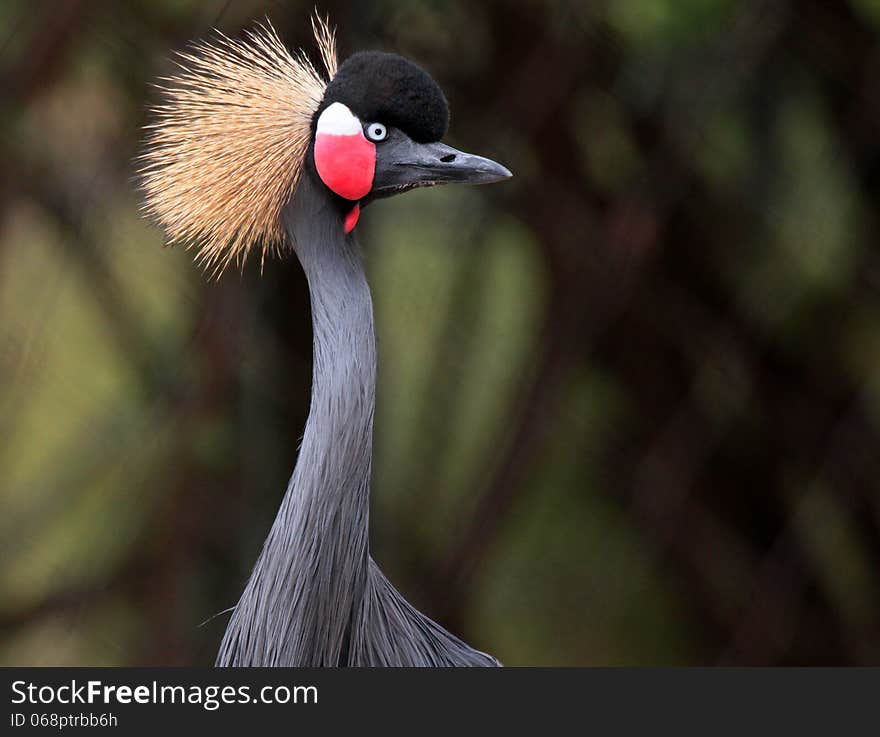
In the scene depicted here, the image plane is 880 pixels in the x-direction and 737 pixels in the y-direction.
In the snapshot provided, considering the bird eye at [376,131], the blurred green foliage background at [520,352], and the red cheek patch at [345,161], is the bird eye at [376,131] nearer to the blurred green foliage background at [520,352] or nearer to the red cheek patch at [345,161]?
the red cheek patch at [345,161]

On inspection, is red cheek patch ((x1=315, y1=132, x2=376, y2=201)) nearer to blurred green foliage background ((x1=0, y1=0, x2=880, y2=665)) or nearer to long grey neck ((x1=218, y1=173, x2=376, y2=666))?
long grey neck ((x1=218, y1=173, x2=376, y2=666))

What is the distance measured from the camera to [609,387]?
2193mm

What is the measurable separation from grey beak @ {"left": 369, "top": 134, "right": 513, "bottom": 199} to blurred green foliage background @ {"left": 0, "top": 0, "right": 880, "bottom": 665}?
821mm

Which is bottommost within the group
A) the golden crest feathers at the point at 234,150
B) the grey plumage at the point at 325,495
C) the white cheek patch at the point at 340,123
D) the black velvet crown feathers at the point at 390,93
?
the grey plumage at the point at 325,495

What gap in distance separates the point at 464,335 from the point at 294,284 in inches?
12.0

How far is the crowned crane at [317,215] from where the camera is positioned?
0.99 m

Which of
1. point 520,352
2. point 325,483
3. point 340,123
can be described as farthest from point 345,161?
point 520,352

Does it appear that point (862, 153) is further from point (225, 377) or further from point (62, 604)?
point (62, 604)

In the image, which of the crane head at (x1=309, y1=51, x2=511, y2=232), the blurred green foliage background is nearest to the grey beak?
the crane head at (x1=309, y1=51, x2=511, y2=232)

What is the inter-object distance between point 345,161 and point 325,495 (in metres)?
0.27

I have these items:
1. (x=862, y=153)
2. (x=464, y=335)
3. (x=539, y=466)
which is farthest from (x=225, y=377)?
(x=862, y=153)

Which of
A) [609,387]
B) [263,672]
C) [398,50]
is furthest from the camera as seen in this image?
[609,387]

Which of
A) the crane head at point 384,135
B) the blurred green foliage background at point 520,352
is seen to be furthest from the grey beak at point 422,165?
the blurred green foliage background at point 520,352

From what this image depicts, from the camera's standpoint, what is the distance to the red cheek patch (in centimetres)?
101
